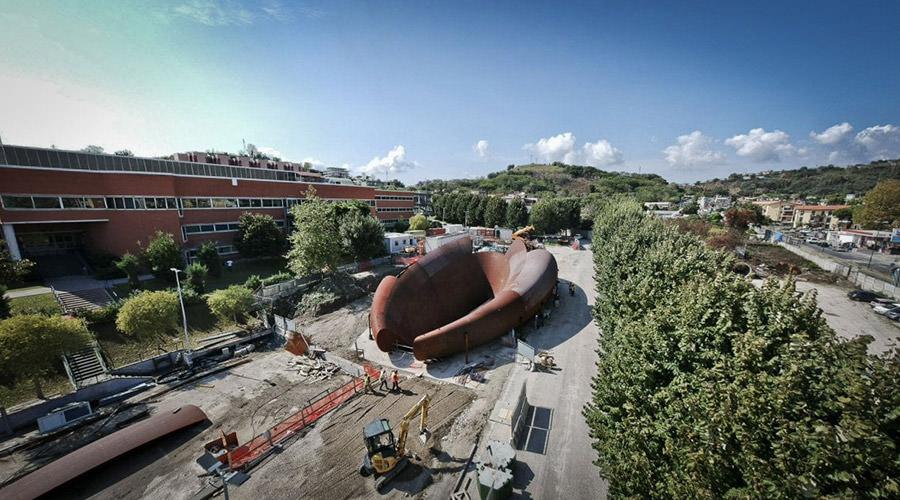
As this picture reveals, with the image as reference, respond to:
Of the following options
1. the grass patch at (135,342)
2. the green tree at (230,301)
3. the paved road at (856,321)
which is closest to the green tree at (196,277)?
the grass patch at (135,342)

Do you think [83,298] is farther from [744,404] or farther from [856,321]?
[856,321]

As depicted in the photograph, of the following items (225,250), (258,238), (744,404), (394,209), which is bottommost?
(225,250)

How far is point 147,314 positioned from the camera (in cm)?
2164

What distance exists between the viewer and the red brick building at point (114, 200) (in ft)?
98.4

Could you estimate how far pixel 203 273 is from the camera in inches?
1265

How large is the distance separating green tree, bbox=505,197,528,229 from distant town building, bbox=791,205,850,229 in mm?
71309

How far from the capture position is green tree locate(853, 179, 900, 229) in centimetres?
5178

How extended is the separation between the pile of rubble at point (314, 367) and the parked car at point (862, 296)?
1853 inches

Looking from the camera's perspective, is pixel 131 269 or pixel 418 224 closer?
pixel 131 269

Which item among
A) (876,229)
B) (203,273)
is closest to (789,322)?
(203,273)

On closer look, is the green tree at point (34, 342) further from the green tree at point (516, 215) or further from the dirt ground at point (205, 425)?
the green tree at point (516, 215)

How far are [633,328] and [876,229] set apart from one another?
8799 centimetres

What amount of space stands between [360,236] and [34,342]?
1039 inches

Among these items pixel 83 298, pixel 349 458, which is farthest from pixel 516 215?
pixel 83 298
